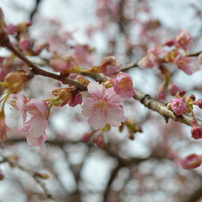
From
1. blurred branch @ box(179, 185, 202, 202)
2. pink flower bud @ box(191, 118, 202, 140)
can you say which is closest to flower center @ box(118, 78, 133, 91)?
pink flower bud @ box(191, 118, 202, 140)

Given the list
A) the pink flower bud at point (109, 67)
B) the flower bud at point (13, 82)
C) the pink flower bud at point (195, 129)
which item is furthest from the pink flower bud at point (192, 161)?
the flower bud at point (13, 82)

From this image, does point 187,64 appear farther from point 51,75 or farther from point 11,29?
point 11,29

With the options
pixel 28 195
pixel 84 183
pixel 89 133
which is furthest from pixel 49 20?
pixel 89 133

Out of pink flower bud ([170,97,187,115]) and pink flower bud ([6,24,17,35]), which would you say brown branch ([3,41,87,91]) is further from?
pink flower bud ([6,24,17,35])

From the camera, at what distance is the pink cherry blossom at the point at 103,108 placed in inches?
35.9

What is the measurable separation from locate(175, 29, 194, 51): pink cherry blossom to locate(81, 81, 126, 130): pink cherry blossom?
0.68m

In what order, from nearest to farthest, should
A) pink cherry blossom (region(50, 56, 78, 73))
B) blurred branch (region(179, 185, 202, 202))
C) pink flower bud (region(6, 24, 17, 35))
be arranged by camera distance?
pink cherry blossom (region(50, 56, 78, 73)), pink flower bud (region(6, 24, 17, 35)), blurred branch (region(179, 185, 202, 202))

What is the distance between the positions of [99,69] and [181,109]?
407mm

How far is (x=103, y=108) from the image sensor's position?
3.16 feet

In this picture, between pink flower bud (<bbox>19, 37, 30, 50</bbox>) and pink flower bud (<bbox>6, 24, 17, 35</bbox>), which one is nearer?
pink flower bud (<bbox>6, 24, 17, 35</bbox>)

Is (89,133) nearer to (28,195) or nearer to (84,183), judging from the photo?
(84,183)

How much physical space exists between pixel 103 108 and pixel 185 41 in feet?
2.46

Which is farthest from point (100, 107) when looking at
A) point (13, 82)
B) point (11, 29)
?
point (11, 29)

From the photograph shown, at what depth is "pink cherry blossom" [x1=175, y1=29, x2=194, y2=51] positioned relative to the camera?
1321mm
